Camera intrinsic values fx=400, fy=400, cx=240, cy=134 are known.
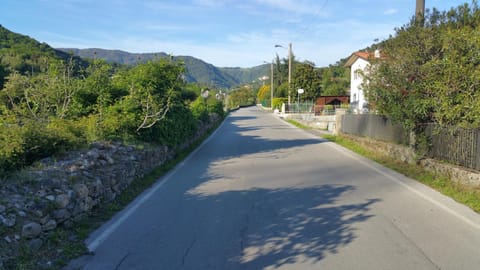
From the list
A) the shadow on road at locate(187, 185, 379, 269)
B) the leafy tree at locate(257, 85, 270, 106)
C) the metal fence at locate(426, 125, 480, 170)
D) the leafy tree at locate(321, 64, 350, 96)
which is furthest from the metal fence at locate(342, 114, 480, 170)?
the leafy tree at locate(257, 85, 270, 106)

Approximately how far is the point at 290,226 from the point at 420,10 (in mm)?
8882

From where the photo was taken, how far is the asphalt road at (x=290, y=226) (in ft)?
15.7

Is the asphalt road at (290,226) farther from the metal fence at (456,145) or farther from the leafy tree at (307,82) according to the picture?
the leafy tree at (307,82)

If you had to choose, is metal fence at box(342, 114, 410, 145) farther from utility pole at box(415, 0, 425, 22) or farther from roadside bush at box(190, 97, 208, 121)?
roadside bush at box(190, 97, 208, 121)

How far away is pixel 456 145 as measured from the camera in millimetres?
9500

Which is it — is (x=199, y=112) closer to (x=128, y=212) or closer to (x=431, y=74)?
(x=431, y=74)

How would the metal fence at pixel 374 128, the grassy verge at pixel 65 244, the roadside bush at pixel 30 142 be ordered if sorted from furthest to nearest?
1. the metal fence at pixel 374 128
2. the roadside bush at pixel 30 142
3. the grassy verge at pixel 65 244

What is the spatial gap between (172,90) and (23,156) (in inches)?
262

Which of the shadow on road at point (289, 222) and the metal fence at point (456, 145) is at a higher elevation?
the metal fence at point (456, 145)

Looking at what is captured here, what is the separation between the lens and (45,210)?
17.6 ft

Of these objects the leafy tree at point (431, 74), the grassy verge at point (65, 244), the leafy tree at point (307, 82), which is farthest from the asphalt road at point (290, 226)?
the leafy tree at point (307, 82)

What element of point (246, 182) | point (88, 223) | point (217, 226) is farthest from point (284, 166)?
point (88, 223)

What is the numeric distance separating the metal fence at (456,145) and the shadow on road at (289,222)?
8.86ft

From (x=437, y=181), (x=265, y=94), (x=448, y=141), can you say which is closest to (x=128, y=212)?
(x=437, y=181)
